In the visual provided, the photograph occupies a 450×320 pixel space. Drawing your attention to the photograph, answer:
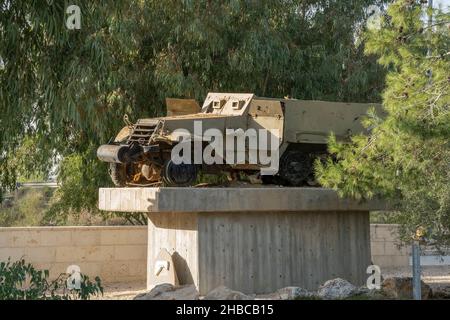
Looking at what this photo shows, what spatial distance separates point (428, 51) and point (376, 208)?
355cm

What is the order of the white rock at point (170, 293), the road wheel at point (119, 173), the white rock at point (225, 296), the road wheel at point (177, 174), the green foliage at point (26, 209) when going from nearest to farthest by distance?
1. the white rock at point (225, 296)
2. the white rock at point (170, 293)
3. the road wheel at point (177, 174)
4. the road wheel at point (119, 173)
5. the green foliage at point (26, 209)

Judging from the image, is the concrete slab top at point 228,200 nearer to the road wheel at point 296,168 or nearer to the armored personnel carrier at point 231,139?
the armored personnel carrier at point 231,139

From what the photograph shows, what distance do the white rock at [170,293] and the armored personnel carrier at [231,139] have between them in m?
1.91

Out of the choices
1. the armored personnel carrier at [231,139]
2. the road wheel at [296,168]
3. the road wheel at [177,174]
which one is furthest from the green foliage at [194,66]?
the road wheel at [296,168]

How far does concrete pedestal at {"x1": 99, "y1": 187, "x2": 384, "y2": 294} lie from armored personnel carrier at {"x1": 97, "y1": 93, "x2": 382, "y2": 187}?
0.52 meters

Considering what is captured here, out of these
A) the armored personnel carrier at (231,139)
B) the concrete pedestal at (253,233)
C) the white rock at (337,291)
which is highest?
the armored personnel carrier at (231,139)

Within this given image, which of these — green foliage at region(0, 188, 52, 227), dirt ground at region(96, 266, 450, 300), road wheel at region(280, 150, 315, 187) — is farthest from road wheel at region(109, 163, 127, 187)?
green foliage at region(0, 188, 52, 227)

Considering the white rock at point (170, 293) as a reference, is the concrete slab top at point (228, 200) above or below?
above

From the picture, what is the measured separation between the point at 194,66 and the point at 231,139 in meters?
5.55

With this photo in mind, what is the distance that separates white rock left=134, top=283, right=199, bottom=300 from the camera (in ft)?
32.7

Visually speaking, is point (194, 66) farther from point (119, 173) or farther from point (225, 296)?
point (225, 296)

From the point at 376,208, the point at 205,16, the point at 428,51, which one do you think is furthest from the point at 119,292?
the point at 428,51

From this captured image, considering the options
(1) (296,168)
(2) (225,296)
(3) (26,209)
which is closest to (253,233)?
(1) (296,168)

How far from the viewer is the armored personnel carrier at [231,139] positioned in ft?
39.6
